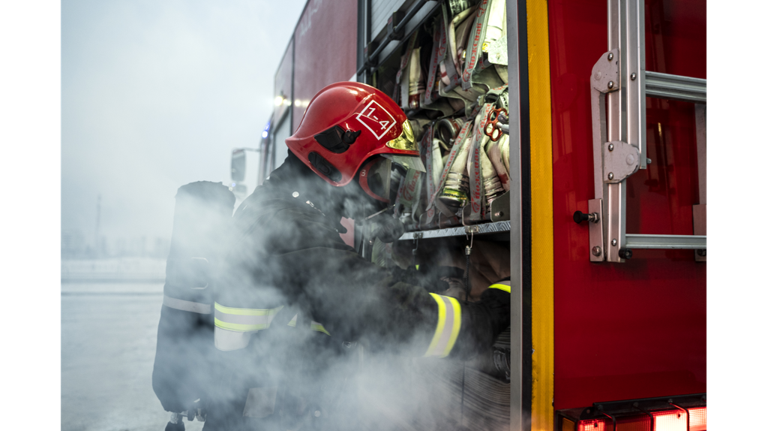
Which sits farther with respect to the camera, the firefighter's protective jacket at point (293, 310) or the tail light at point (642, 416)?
the firefighter's protective jacket at point (293, 310)

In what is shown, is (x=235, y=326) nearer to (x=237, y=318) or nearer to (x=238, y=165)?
(x=237, y=318)

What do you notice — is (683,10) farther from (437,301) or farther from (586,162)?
(437,301)

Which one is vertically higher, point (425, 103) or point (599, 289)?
point (425, 103)

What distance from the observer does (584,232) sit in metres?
1.25

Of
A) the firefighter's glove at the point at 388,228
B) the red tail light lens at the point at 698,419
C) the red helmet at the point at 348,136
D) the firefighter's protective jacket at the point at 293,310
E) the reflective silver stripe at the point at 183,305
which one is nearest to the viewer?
the red tail light lens at the point at 698,419

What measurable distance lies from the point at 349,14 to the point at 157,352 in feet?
9.54

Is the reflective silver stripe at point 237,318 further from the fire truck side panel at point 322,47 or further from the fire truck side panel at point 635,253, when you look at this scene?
the fire truck side panel at point 322,47

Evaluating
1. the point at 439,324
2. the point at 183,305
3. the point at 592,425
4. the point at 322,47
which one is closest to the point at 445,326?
the point at 439,324

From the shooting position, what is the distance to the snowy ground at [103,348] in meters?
1.29

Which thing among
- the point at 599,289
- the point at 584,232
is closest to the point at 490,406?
the point at 599,289

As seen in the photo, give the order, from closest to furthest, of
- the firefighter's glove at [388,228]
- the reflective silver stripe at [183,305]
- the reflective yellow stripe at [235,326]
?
the reflective yellow stripe at [235,326], the reflective silver stripe at [183,305], the firefighter's glove at [388,228]

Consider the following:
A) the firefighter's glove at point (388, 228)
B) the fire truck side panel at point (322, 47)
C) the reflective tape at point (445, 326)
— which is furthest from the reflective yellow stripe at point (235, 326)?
the fire truck side panel at point (322, 47)

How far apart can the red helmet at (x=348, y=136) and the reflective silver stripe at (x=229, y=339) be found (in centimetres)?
74

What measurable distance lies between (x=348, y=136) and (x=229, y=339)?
0.96 metres
